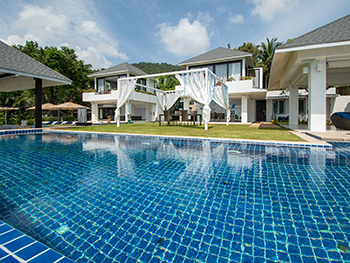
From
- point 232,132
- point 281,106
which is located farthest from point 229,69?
point 232,132

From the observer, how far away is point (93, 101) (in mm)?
22969

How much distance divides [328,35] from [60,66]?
27.5m

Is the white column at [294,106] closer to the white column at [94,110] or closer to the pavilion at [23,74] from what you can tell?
the pavilion at [23,74]

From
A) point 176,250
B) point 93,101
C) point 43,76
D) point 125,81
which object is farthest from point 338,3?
point 93,101

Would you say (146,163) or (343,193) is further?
(146,163)

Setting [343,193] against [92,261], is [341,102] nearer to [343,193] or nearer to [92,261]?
[343,193]

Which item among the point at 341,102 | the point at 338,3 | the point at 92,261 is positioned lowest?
the point at 92,261

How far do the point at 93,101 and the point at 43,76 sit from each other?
→ 1315cm

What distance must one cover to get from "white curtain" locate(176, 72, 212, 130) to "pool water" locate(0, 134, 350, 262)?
5.96 metres

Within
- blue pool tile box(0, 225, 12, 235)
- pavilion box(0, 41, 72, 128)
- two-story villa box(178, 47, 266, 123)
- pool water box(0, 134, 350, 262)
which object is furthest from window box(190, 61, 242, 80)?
blue pool tile box(0, 225, 12, 235)

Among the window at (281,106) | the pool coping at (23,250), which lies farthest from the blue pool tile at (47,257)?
the window at (281,106)

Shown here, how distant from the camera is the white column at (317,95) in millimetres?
7207

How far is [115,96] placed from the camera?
811 inches

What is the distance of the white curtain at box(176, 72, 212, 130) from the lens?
9477mm
